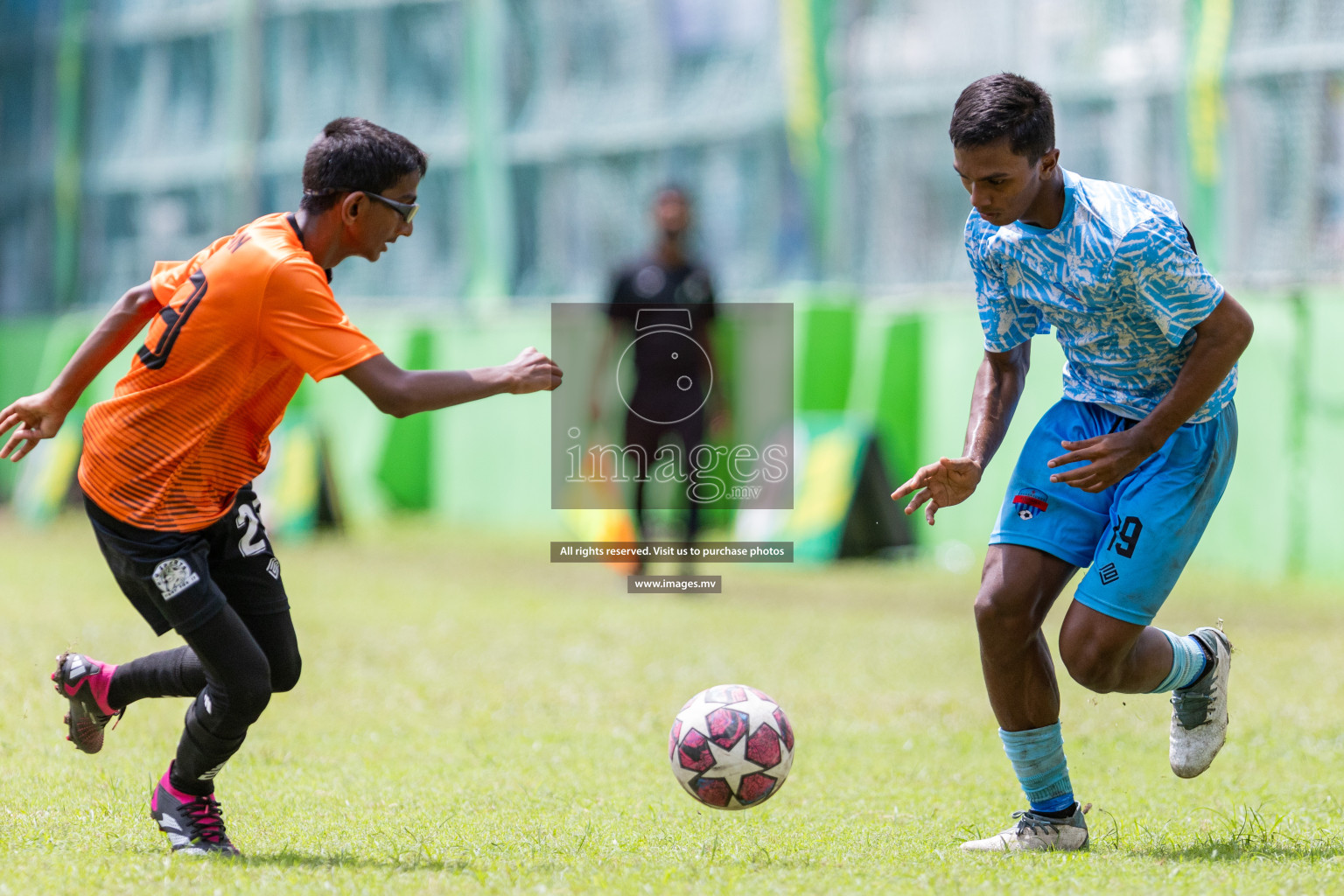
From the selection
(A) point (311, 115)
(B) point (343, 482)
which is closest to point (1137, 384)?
(B) point (343, 482)

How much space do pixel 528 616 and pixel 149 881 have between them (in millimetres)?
6107

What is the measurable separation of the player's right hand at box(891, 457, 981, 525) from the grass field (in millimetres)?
1058

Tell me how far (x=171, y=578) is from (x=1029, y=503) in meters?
2.58

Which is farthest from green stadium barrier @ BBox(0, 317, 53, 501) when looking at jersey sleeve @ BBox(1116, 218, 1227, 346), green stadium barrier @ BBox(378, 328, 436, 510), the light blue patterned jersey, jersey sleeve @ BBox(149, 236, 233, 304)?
jersey sleeve @ BBox(1116, 218, 1227, 346)

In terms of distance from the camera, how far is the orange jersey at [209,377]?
4.57 meters

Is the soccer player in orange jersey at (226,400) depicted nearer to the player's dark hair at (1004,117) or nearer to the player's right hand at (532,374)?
the player's right hand at (532,374)

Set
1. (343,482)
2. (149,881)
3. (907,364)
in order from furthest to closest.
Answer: (343,482), (907,364), (149,881)

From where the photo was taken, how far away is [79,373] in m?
4.95

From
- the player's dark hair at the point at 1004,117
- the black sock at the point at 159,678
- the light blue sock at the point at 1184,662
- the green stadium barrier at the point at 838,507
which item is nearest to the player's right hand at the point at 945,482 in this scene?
the light blue sock at the point at 1184,662

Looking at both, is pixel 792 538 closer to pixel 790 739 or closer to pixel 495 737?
pixel 495 737

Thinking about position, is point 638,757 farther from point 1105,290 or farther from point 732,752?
point 1105,290

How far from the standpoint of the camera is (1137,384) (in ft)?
16.2

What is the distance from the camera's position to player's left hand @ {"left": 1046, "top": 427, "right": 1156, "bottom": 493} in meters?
4.66

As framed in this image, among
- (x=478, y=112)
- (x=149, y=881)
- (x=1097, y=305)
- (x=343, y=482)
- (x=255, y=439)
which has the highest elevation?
(x=478, y=112)
